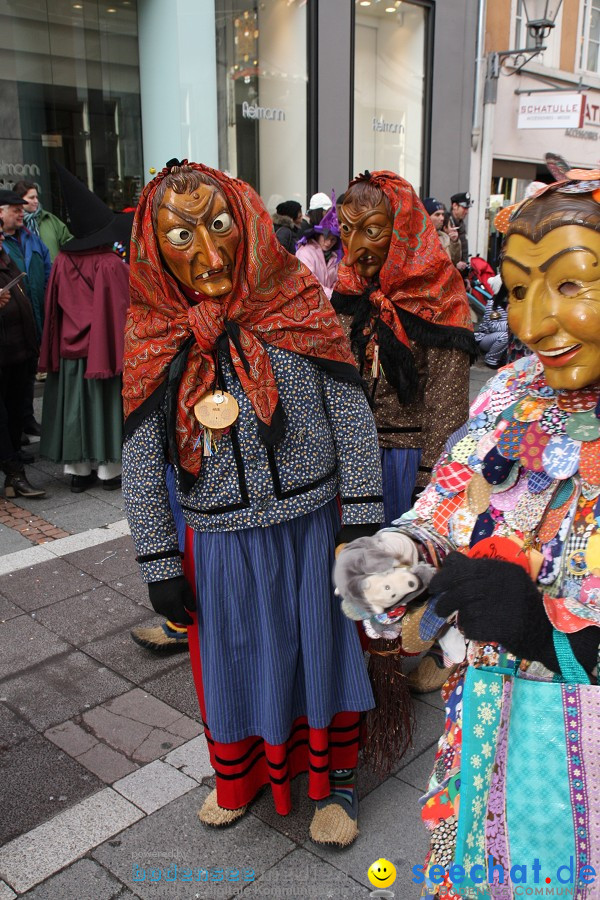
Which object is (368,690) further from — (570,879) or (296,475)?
(570,879)

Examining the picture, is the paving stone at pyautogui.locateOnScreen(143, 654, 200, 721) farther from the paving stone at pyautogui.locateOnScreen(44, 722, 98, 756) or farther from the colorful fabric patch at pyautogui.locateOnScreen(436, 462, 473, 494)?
the colorful fabric patch at pyautogui.locateOnScreen(436, 462, 473, 494)

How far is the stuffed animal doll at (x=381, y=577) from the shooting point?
4.77ft

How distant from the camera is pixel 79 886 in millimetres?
2266

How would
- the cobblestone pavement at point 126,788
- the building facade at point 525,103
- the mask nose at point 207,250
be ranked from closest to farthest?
the mask nose at point 207,250
the cobblestone pavement at point 126,788
the building facade at point 525,103

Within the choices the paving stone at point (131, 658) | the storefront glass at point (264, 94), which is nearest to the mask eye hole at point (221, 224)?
the paving stone at point (131, 658)

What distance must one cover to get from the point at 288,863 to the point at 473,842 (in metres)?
1.08

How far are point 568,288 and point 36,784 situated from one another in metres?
2.40

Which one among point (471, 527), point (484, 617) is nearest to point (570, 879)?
point (484, 617)

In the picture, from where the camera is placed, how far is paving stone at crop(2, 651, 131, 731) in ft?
10.3

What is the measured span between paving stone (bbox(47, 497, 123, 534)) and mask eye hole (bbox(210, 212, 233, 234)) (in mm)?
3283

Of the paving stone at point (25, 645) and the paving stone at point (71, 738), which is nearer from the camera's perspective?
the paving stone at point (71, 738)

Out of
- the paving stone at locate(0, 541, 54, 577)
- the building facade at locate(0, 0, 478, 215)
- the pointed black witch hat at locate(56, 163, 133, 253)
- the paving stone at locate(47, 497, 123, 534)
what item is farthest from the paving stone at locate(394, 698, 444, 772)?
the building facade at locate(0, 0, 478, 215)

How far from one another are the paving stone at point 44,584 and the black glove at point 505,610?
10.2 feet

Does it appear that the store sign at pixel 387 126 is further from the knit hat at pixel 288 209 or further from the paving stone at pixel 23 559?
the paving stone at pixel 23 559
